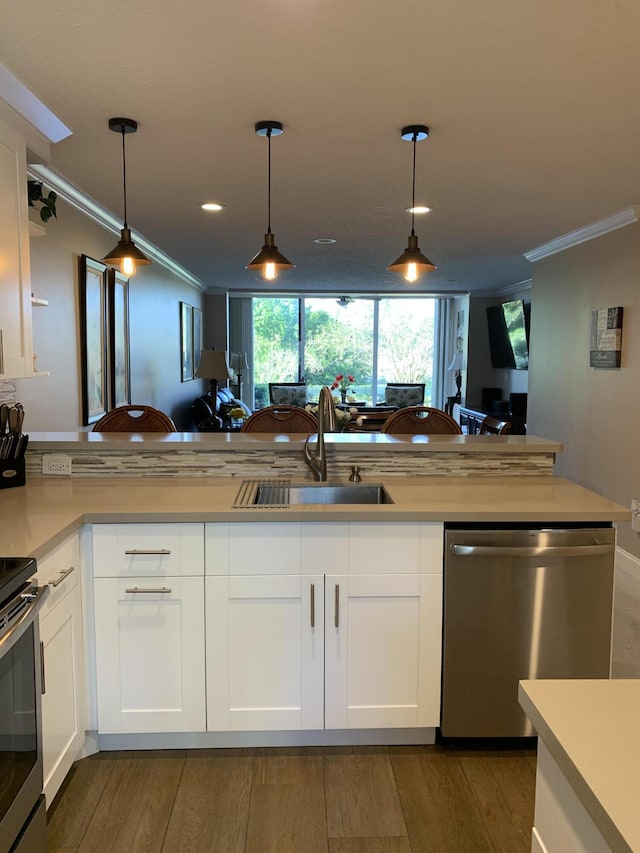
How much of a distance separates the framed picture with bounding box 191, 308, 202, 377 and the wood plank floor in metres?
6.78

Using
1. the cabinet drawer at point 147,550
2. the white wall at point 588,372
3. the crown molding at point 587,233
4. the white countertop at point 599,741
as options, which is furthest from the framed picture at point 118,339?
the white countertop at point 599,741

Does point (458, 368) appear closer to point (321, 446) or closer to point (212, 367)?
point (212, 367)

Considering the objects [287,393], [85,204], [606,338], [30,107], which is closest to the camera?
[30,107]

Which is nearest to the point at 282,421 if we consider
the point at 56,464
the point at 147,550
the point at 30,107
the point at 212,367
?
the point at 56,464

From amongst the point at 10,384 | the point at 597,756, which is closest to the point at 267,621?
the point at 597,756

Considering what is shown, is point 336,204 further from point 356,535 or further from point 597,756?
point 597,756

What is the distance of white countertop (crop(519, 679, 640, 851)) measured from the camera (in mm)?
717

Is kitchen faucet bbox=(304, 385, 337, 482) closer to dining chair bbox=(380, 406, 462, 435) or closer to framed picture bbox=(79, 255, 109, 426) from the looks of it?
dining chair bbox=(380, 406, 462, 435)

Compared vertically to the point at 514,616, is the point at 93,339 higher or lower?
higher

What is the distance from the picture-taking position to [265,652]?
223 cm

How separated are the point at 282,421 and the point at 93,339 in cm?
174

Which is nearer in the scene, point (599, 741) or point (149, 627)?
point (599, 741)

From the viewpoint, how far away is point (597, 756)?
819 millimetres

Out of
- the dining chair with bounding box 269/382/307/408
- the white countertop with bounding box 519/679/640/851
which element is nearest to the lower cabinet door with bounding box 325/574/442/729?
the white countertop with bounding box 519/679/640/851
